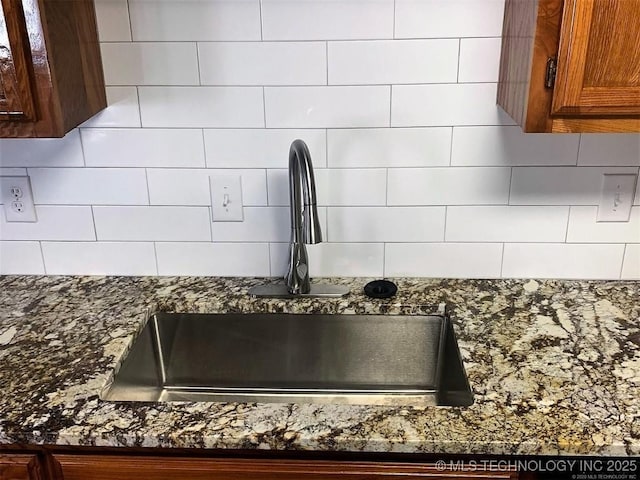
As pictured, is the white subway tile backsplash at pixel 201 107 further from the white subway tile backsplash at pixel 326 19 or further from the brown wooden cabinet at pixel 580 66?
the brown wooden cabinet at pixel 580 66

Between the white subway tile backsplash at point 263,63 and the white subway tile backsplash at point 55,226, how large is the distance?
1.48 feet

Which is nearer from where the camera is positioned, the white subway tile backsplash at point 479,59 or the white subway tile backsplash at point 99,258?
the white subway tile backsplash at point 479,59

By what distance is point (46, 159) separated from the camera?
1.40m

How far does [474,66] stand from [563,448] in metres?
0.76

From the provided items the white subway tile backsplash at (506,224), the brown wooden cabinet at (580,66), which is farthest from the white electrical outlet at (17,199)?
the brown wooden cabinet at (580,66)

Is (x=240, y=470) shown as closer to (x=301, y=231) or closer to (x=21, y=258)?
(x=301, y=231)

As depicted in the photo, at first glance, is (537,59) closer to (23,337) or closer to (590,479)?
(590,479)

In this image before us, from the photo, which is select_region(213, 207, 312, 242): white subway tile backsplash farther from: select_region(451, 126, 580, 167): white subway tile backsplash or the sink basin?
select_region(451, 126, 580, 167): white subway tile backsplash

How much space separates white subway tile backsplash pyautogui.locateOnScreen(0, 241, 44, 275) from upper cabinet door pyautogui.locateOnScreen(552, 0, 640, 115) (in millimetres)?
1213

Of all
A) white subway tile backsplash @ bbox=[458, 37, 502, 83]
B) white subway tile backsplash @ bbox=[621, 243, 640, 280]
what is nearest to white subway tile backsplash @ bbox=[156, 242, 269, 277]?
white subway tile backsplash @ bbox=[458, 37, 502, 83]

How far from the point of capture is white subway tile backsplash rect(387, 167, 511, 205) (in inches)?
53.8

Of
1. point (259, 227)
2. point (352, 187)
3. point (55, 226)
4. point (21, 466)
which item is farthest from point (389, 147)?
point (21, 466)

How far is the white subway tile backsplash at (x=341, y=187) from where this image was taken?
4.53 ft

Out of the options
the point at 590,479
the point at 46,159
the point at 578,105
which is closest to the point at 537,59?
the point at 578,105
